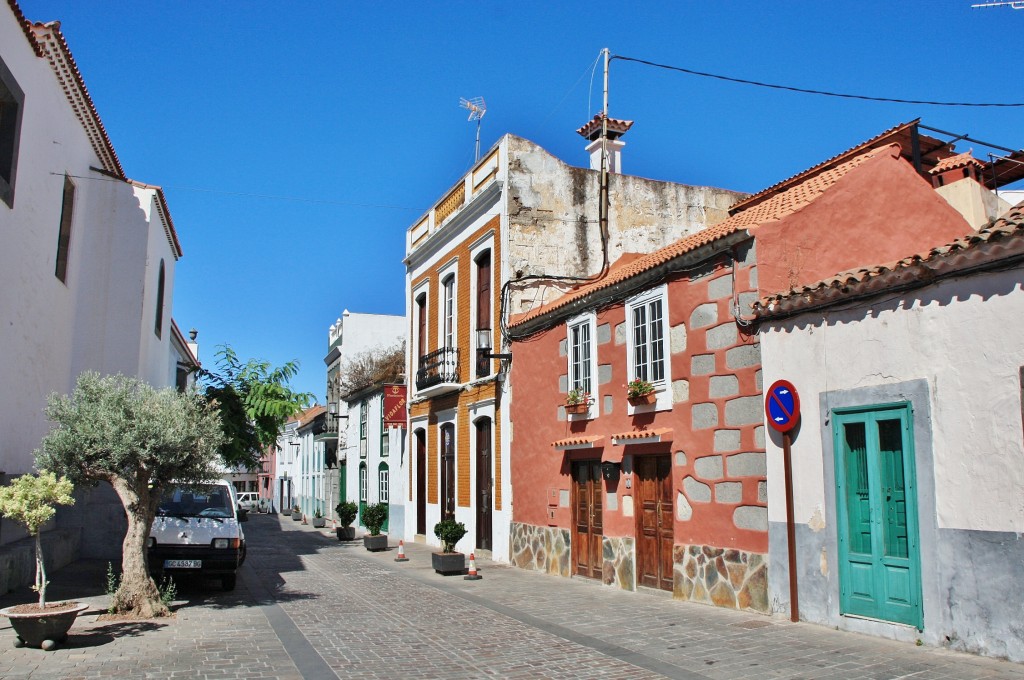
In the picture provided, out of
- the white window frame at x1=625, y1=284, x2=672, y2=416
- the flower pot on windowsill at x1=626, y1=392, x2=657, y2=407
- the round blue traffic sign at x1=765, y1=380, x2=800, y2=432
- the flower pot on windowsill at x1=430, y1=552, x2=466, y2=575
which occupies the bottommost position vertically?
the flower pot on windowsill at x1=430, y1=552, x2=466, y2=575

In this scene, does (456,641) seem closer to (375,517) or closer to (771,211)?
(771,211)

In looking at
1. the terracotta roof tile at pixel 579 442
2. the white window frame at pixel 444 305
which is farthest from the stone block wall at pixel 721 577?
the white window frame at pixel 444 305

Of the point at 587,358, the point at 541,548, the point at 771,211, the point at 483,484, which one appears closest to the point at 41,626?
the point at 587,358

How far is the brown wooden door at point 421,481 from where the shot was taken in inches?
931

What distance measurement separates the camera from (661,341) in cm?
1252

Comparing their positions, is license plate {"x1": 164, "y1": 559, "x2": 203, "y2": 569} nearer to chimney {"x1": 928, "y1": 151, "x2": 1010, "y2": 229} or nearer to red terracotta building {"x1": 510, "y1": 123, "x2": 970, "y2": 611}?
red terracotta building {"x1": 510, "y1": 123, "x2": 970, "y2": 611}

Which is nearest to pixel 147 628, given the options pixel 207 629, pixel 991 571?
pixel 207 629

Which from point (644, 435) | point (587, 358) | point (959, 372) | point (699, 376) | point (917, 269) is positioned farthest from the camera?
point (587, 358)

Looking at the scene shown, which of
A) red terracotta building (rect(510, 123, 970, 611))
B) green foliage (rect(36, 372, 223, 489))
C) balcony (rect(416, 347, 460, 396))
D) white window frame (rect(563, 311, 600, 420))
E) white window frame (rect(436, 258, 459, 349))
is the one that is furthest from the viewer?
white window frame (rect(436, 258, 459, 349))

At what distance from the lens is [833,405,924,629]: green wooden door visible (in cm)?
828

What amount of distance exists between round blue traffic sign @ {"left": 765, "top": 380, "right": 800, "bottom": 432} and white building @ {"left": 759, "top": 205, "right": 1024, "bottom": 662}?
0.10m

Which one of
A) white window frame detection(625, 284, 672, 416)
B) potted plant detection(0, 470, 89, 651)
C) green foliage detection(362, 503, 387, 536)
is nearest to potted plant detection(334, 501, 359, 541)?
green foliage detection(362, 503, 387, 536)

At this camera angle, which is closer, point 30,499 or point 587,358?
point 30,499

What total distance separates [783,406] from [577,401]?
515 cm
